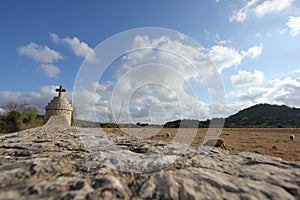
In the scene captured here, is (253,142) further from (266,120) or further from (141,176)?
(266,120)

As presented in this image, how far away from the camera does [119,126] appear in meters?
10.3

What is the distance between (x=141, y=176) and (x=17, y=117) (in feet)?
85.7

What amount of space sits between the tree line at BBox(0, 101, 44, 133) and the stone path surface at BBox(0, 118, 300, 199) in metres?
22.6

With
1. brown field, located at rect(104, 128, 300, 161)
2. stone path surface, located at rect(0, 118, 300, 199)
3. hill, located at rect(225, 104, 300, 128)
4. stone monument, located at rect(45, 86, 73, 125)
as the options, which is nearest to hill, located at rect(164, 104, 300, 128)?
hill, located at rect(225, 104, 300, 128)

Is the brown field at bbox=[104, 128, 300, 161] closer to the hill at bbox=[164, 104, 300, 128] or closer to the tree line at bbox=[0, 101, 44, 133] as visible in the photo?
the hill at bbox=[164, 104, 300, 128]

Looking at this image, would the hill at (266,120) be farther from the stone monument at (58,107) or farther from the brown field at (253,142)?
the brown field at (253,142)

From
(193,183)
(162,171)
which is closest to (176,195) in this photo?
(193,183)

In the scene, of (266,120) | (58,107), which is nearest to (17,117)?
(58,107)

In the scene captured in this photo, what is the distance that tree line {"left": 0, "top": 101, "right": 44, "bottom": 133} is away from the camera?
75.3ft

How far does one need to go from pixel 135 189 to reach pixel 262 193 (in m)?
1.10

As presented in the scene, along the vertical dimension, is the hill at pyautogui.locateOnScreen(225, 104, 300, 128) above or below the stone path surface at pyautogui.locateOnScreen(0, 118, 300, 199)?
above

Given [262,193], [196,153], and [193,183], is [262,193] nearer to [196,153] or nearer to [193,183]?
[193,183]

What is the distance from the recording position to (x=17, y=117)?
2391 cm

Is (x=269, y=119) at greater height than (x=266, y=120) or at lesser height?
greater
